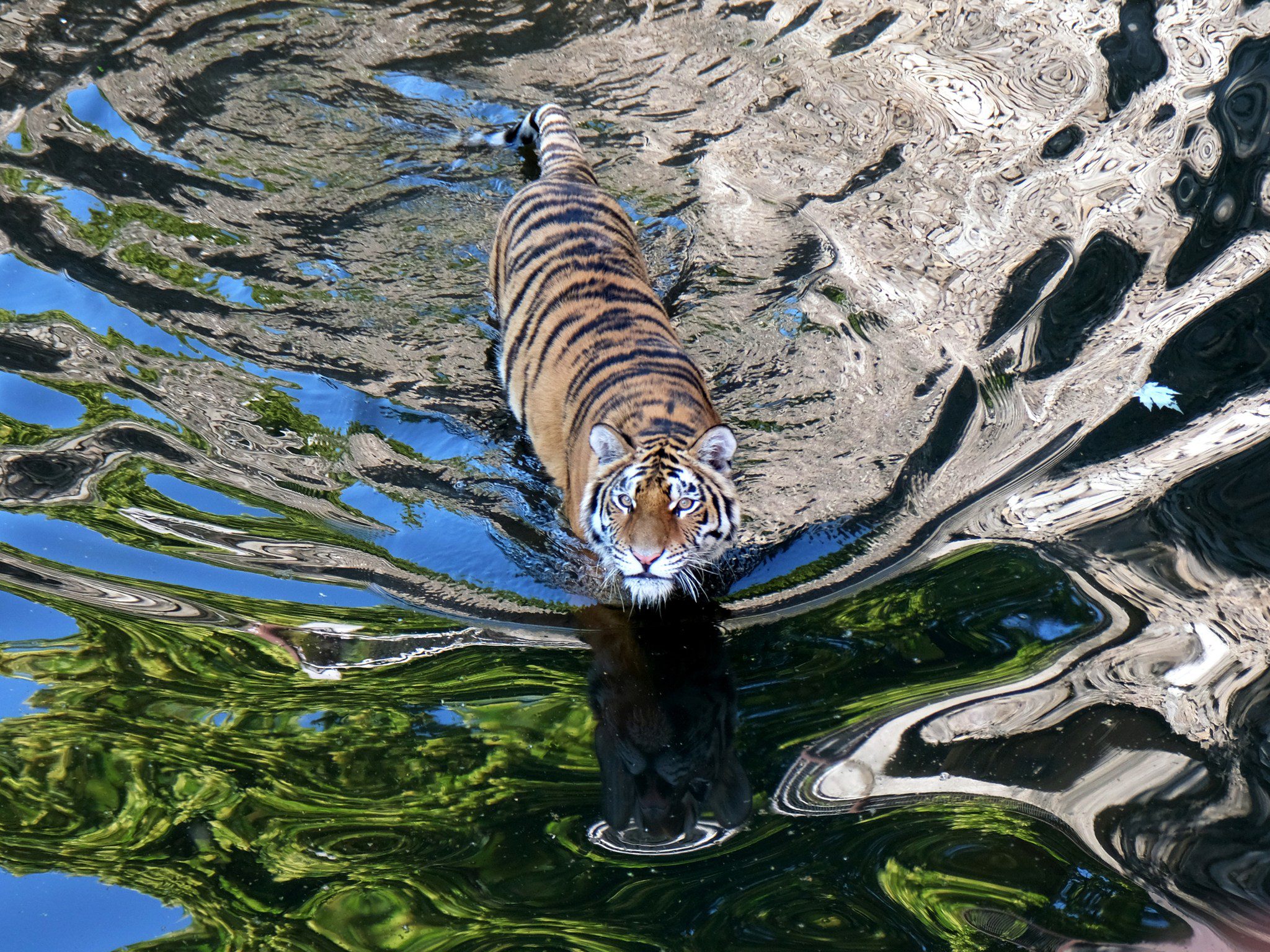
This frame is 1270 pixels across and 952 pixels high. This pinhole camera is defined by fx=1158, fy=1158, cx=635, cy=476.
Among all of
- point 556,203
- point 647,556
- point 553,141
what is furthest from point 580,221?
point 647,556

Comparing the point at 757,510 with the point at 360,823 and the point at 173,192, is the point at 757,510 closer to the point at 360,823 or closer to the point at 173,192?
the point at 360,823

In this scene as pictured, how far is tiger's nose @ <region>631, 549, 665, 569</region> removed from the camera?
3.20m

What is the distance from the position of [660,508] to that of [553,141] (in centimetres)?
268

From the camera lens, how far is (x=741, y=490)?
3.94m

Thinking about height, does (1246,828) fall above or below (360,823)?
below

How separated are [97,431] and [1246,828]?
372cm

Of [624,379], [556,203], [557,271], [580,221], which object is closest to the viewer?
[624,379]

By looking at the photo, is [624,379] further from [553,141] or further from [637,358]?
[553,141]

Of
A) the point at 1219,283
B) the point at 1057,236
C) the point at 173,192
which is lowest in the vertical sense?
the point at 1219,283

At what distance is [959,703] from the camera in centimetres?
294

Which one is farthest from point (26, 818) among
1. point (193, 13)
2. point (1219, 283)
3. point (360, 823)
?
point (193, 13)

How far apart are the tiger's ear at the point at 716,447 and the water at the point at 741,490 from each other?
1.33ft

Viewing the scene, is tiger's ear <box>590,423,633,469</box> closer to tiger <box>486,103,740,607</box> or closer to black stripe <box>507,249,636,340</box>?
tiger <box>486,103,740,607</box>

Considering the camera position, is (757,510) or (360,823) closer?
(360,823)
